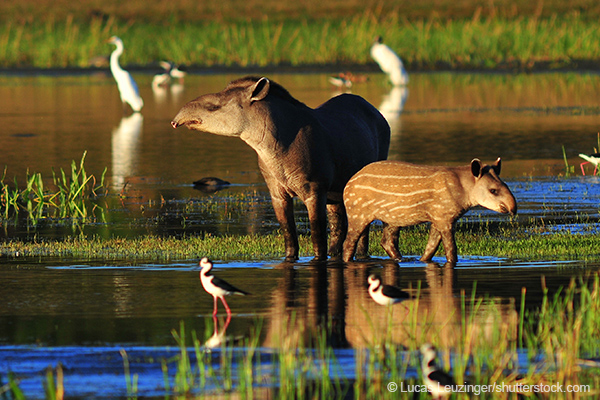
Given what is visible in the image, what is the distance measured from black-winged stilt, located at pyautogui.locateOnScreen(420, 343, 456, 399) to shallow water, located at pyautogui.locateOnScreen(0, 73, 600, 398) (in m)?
1.12

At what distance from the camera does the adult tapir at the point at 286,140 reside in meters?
11.7

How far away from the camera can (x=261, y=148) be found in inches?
464

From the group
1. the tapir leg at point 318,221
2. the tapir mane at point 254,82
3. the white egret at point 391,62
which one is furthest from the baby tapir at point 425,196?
the white egret at point 391,62

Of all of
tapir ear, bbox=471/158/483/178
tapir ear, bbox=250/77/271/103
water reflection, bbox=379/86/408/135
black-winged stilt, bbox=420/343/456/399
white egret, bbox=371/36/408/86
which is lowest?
black-winged stilt, bbox=420/343/456/399

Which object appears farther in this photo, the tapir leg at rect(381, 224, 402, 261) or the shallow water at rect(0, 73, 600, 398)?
the tapir leg at rect(381, 224, 402, 261)

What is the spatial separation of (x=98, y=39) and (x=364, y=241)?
38878 millimetres

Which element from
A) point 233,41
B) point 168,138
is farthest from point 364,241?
point 233,41

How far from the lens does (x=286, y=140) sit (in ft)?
38.6

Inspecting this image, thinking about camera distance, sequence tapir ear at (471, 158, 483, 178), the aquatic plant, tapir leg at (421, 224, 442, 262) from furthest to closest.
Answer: the aquatic plant → tapir leg at (421, 224, 442, 262) → tapir ear at (471, 158, 483, 178)

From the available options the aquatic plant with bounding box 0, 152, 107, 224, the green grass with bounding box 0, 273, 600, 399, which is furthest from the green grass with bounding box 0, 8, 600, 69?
the green grass with bounding box 0, 273, 600, 399

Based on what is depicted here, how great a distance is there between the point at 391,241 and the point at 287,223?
3.16 ft

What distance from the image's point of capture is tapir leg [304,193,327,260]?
11.9m

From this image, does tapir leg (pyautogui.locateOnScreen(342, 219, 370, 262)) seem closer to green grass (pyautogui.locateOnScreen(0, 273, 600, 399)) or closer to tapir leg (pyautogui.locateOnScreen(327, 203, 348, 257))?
tapir leg (pyautogui.locateOnScreen(327, 203, 348, 257))

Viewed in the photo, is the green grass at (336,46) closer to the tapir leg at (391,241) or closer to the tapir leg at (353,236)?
the tapir leg at (391,241)
